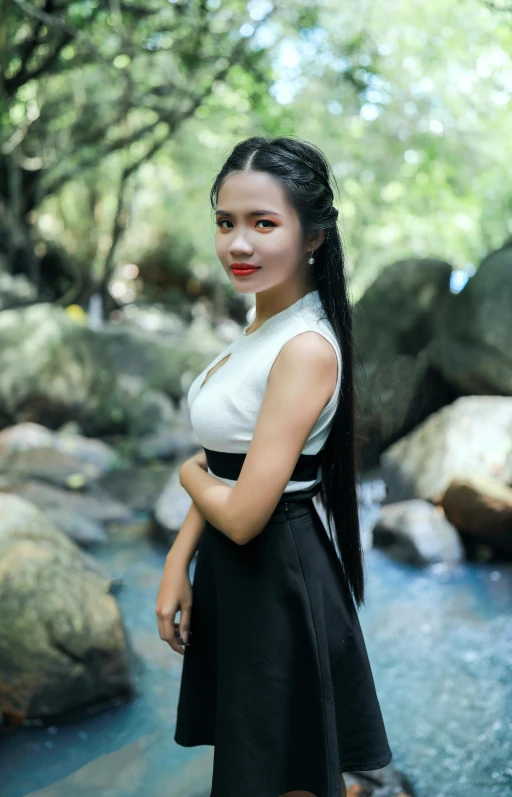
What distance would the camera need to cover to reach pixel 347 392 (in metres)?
1.48

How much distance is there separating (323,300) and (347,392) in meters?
0.19

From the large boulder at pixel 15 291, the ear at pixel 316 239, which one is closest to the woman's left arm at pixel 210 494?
the ear at pixel 316 239

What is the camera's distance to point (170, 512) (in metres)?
5.07

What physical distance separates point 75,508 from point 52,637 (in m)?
2.70

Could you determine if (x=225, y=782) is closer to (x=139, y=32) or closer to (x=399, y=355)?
(x=399, y=355)

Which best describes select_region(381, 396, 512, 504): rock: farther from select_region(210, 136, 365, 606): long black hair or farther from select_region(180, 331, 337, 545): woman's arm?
select_region(180, 331, 337, 545): woman's arm

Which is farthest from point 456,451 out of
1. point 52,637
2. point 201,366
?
point 201,366

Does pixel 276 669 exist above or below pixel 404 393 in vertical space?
above

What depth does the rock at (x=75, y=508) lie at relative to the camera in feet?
16.5

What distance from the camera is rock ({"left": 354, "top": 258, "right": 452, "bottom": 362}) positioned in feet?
12.7

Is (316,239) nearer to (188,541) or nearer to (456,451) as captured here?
(188,541)

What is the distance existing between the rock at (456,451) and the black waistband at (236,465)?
3451mm

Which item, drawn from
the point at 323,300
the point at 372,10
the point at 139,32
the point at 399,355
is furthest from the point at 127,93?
the point at 323,300

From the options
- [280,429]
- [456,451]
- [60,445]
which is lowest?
[60,445]
